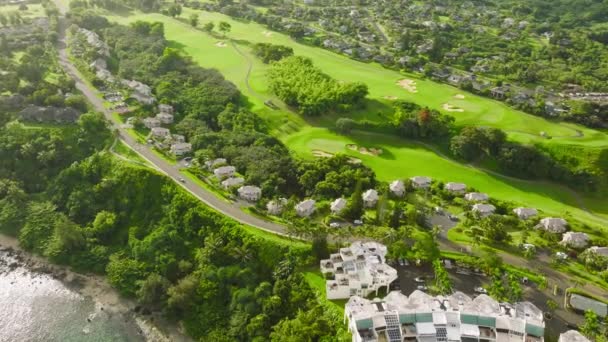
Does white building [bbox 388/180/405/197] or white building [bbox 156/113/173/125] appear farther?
white building [bbox 156/113/173/125]

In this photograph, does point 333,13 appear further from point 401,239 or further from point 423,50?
point 401,239

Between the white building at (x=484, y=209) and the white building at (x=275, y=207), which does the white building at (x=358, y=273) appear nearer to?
the white building at (x=275, y=207)

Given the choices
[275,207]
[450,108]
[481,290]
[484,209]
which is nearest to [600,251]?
[484,209]

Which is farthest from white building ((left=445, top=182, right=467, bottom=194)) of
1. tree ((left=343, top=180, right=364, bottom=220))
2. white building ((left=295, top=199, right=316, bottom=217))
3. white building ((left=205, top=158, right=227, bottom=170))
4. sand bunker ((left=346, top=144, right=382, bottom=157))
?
white building ((left=205, top=158, right=227, bottom=170))

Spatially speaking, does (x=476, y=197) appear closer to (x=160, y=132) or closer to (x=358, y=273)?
(x=358, y=273)

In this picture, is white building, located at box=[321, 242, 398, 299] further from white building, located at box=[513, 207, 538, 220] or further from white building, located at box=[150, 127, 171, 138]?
white building, located at box=[150, 127, 171, 138]

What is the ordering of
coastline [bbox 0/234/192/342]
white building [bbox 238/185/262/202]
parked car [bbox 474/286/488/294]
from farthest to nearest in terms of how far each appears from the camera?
1. white building [bbox 238/185/262/202]
2. coastline [bbox 0/234/192/342]
3. parked car [bbox 474/286/488/294]
